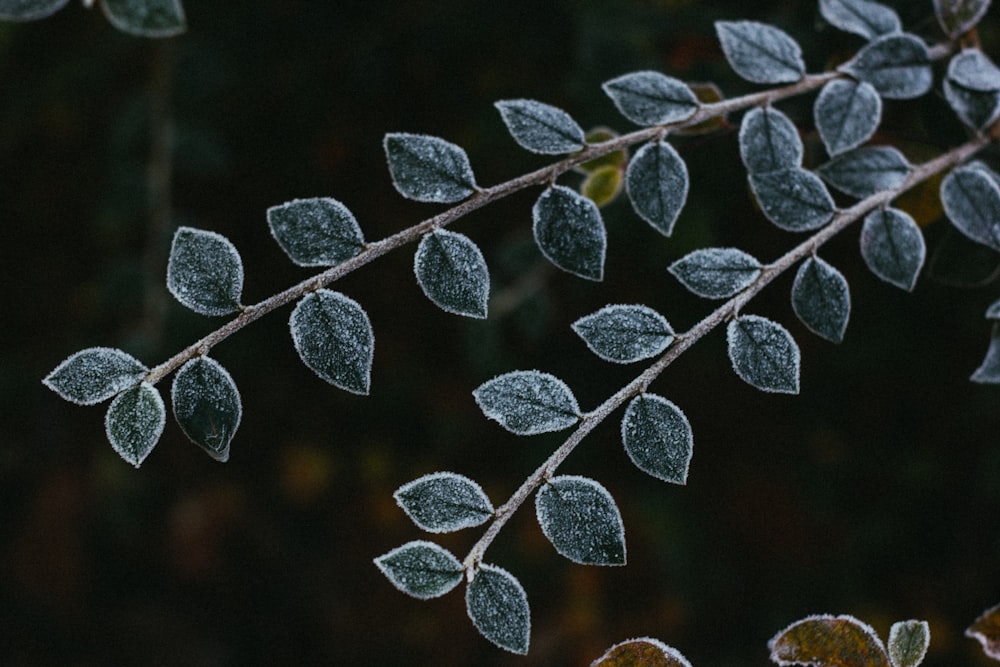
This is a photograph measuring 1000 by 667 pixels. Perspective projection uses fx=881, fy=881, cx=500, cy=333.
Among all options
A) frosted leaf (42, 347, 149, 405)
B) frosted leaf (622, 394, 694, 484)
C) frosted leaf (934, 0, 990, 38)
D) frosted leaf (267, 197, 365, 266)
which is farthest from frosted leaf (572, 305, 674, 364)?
frosted leaf (934, 0, 990, 38)

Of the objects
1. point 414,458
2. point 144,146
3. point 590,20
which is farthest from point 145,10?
point 414,458

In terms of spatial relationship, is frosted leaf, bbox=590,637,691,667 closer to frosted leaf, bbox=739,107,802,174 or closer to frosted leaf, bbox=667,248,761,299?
frosted leaf, bbox=667,248,761,299

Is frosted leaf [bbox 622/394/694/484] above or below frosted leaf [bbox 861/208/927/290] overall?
above

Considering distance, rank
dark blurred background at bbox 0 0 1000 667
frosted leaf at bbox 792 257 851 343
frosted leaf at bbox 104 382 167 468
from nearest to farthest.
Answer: frosted leaf at bbox 104 382 167 468
frosted leaf at bbox 792 257 851 343
dark blurred background at bbox 0 0 1000 667

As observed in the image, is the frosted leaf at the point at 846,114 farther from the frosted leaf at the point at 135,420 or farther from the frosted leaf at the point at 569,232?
the frosted leaf at the point at 135,420

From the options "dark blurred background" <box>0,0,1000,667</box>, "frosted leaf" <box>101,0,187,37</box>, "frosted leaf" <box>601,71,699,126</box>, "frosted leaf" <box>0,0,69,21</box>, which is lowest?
"dark blurred background" <box>0,0,1000,667</box>

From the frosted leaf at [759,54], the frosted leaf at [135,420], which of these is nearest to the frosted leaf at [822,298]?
the frosted leaf at [759,54]

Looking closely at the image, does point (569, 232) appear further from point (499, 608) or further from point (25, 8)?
point (25, 8)
